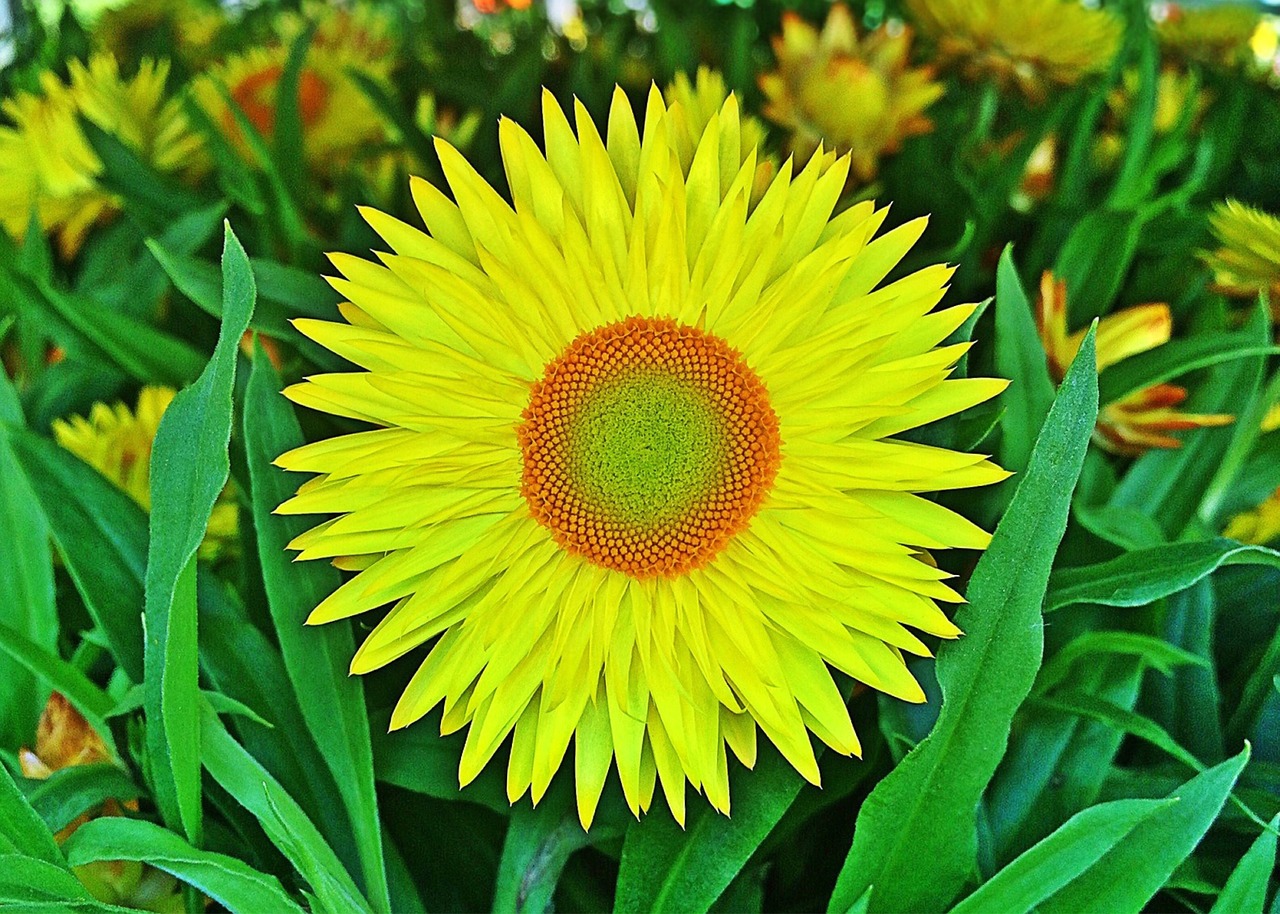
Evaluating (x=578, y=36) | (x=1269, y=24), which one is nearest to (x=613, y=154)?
(x=578, y=36)

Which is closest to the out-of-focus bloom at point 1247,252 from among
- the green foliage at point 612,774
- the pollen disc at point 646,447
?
the green foliage at point 612,774

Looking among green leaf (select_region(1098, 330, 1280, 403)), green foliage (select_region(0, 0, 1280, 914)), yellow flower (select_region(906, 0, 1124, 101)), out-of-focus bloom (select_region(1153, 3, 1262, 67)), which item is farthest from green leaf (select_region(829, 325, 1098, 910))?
out-of-focus bloom (select_region(1153, 3, 1262, 67))

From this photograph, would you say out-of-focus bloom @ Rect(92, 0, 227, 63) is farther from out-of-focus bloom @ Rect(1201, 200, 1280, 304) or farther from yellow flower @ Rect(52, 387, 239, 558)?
out-of-focus bloom @ Rect(1201, 200, 1280, 304)

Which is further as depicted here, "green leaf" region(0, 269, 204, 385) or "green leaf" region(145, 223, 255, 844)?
"green leaf" region(0, 269, 204, 385)

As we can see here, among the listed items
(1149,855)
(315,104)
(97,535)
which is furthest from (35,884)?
(315,104)

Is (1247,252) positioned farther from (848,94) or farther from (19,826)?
(19,826)

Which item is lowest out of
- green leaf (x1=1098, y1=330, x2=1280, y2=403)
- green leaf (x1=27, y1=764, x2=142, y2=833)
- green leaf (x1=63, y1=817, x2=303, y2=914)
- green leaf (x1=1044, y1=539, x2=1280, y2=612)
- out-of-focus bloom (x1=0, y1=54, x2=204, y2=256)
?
green leaf (x1=27, y1=764, x2=142, y2=833)

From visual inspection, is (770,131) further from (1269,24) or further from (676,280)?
(1269,24)
